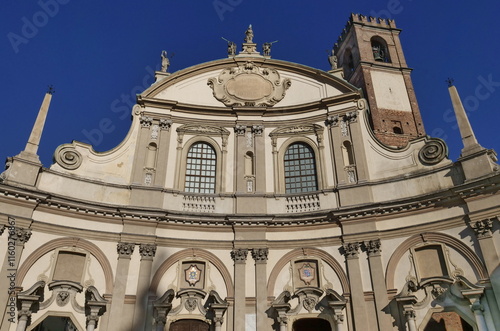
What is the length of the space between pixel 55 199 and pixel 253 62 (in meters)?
11.6

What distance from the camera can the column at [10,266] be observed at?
1298 centimetres

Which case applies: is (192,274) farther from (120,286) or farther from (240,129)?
(240,129)

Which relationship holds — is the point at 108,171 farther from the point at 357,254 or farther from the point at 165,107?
the point at 357,254

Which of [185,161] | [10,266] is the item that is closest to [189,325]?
[10,266]

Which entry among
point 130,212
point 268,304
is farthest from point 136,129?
point 268,304

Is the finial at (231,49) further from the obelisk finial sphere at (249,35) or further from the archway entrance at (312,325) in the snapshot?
the archway entrance at (312,325)

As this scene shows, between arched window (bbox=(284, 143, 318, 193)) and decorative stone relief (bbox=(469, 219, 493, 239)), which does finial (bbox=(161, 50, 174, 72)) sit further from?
decorative stone relief (bbox=(469, 219, 493, 239))

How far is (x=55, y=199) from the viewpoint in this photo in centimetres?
1491

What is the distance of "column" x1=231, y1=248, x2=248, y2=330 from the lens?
14586mm

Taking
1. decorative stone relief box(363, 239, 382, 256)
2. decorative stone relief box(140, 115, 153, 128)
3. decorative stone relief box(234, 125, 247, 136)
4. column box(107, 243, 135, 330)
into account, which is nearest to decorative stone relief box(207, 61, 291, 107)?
decorative stone relief box(234, 125, 247, 136)

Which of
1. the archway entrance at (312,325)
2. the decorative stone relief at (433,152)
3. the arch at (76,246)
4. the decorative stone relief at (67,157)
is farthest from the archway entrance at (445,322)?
the decorative stone relief at (67,157)

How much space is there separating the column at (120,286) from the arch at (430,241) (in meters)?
9.62

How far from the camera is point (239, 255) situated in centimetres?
1578

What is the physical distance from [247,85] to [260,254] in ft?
29.0
